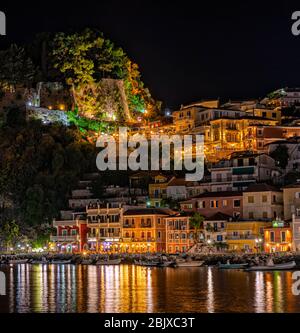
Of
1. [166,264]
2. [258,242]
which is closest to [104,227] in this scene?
[166,264]

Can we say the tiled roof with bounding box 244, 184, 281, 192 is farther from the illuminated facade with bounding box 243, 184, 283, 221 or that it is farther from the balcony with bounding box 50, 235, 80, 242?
the balcony with bounding box 50, 235, 80, 242

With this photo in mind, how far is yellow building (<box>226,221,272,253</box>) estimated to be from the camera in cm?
5734

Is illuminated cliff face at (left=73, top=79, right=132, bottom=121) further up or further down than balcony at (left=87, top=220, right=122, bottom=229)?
further up

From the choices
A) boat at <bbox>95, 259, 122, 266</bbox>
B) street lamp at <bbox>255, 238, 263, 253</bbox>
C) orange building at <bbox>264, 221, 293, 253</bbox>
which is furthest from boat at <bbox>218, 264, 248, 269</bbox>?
boat at <bbox>95, 259, 122, 266</bbox>

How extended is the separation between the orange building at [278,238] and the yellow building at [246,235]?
0.71m

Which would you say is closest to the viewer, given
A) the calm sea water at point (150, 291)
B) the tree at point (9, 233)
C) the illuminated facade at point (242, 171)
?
the calm sea water at point (150, 291)

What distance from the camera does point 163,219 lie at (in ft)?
208

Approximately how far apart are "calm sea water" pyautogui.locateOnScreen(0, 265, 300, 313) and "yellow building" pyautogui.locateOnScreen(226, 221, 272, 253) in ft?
16.0

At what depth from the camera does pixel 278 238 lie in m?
55.9

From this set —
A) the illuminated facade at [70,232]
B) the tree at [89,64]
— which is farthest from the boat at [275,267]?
the tree at [89,64]

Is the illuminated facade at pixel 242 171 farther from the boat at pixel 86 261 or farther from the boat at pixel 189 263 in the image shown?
the boat at pixel 86 261

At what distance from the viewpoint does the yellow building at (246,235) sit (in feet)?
188

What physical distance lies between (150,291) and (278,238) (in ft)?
57.9
